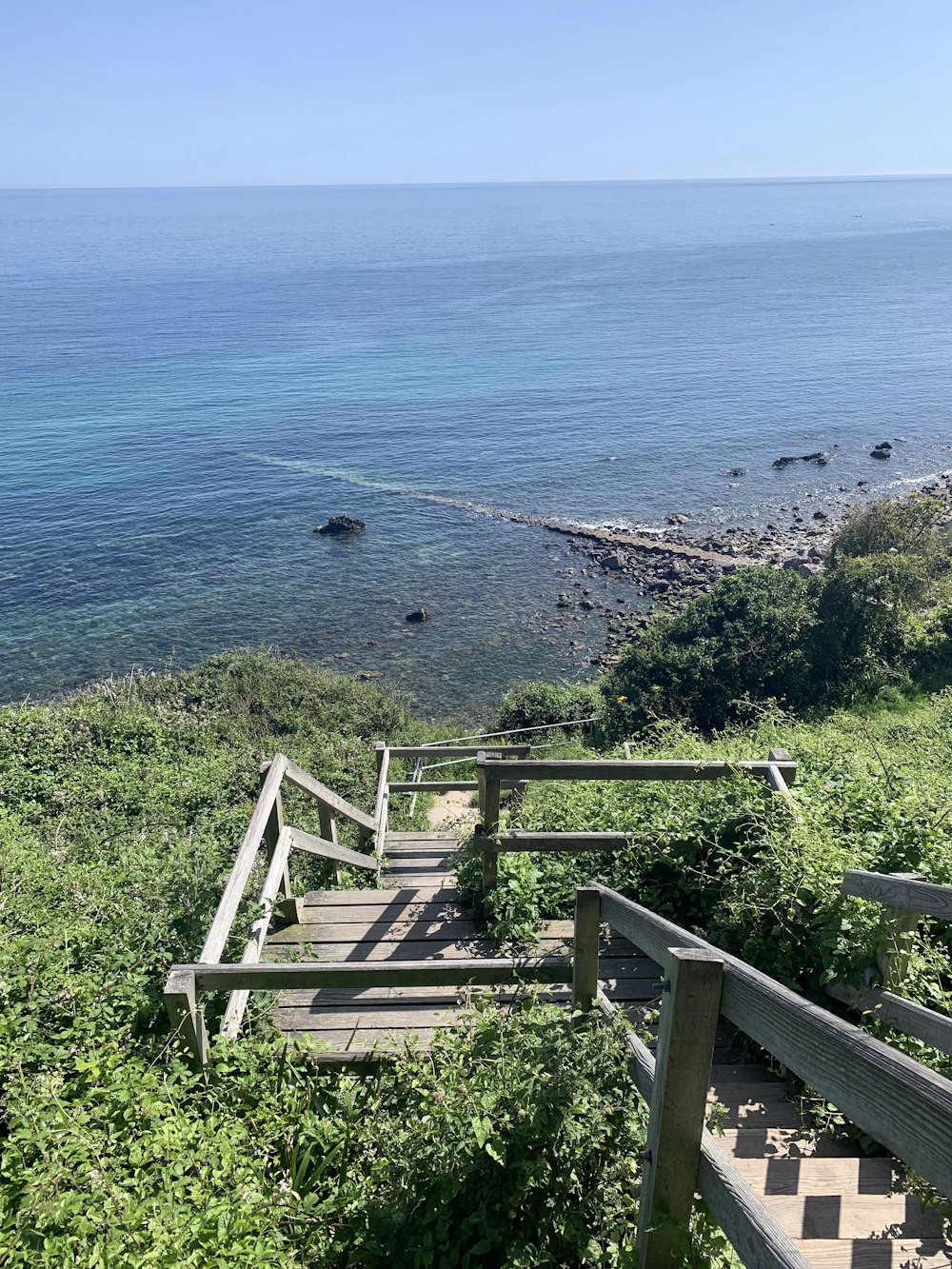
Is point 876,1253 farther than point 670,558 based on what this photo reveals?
No

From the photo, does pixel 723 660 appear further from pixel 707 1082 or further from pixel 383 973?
pixel 707 1082

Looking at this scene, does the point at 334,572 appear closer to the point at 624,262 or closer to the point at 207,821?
the point at 207,821

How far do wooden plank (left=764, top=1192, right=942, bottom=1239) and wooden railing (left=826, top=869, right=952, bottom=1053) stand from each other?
1.82 ft

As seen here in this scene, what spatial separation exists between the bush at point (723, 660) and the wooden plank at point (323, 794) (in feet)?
40.9

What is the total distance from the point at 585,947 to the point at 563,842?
2.27m

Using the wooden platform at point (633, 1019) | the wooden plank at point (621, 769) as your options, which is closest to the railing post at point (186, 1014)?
the wooden platform at point (633, 1019)

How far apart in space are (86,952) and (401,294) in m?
122

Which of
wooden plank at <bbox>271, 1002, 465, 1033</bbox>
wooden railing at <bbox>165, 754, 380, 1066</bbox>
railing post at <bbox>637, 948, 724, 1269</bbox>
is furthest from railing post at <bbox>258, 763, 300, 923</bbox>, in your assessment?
railing post at <bbox>637, 948, 724, 1269</bbox>

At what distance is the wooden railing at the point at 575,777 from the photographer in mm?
5980

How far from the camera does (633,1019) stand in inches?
188

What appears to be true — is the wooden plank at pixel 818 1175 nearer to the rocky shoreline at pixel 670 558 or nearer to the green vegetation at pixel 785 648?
the green vegetation at pixel 785 648

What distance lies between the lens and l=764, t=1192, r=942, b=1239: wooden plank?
9.44 feet

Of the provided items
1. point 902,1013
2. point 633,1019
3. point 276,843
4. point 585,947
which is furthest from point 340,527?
point 902,1013

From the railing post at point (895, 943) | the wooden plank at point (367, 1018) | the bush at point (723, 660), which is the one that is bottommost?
the bush at point (723, 660)
